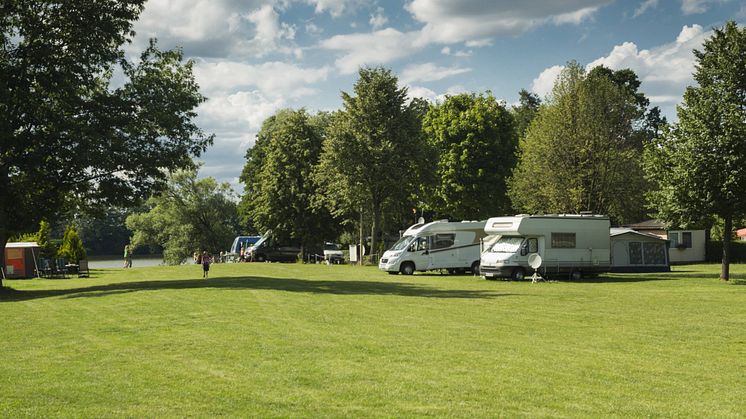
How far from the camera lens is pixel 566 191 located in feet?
164

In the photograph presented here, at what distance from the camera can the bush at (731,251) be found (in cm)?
5581

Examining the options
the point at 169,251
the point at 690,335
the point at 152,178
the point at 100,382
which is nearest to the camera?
the point at 100,382

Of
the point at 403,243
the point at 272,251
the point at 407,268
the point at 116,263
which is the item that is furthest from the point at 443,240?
the point at 116,263

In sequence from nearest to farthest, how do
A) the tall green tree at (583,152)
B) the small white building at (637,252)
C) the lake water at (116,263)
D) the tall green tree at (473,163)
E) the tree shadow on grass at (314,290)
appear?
the tree shadow on grass at (314,290), the small white building at (637,252), the tall green tree at (583,152), the tall green tree at (473,163), the lake water at (116,263)

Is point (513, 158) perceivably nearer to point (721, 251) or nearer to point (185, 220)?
point (721, 251)

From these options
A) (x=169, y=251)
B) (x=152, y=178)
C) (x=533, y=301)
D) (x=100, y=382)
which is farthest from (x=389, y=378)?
(x=169, y=251)

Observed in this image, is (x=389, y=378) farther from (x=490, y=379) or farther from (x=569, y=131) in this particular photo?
(x=569, y=131)

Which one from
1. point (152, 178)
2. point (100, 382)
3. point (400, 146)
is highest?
point (400, 146)

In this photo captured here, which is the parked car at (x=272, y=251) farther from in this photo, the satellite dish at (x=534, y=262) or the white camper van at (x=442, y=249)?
the satellite dish at (x=534, y=262)

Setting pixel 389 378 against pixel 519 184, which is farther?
pixel 519 184

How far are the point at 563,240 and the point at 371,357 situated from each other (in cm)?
2554

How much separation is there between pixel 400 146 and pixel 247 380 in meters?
44.3

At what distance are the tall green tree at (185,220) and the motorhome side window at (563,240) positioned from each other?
50.6 m

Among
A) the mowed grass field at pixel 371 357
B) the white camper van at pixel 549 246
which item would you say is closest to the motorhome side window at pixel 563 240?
the white camper van at pixel 549 246
